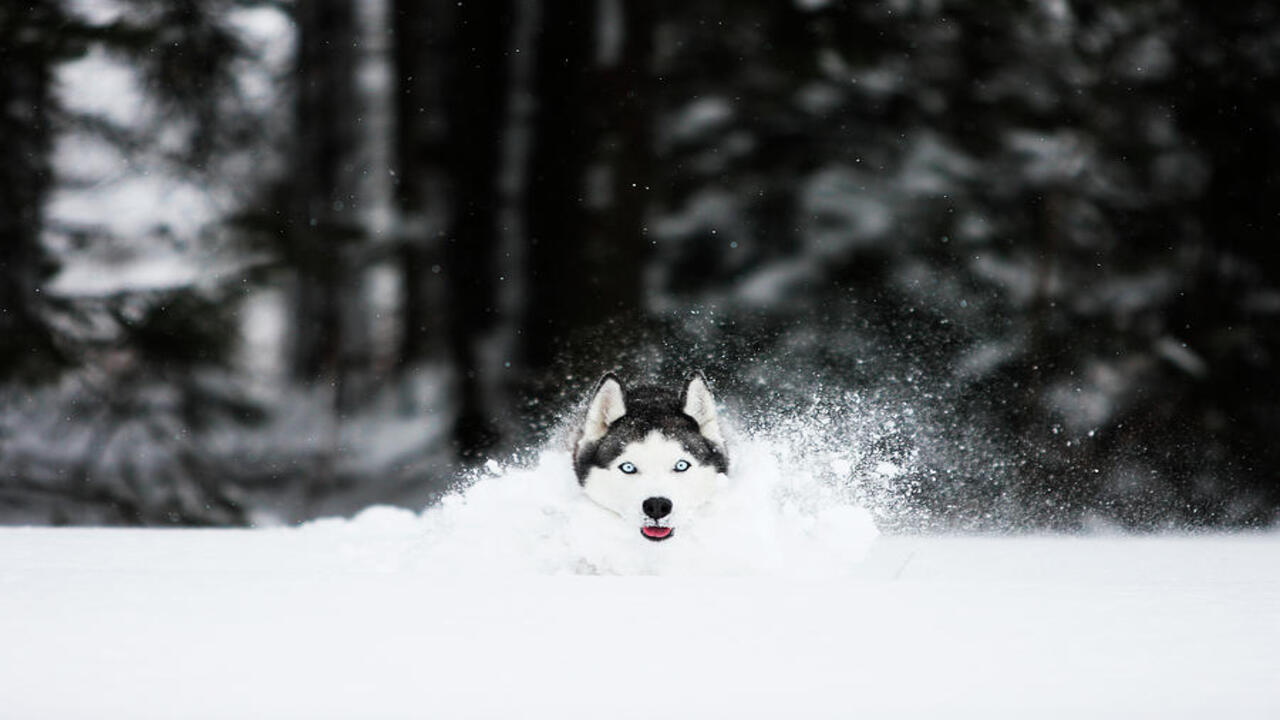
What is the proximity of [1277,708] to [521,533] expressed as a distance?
2.08m

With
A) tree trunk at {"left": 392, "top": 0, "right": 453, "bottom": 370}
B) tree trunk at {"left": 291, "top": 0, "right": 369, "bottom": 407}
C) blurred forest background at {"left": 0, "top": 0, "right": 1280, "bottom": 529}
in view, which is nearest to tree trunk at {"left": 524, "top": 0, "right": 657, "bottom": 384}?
blurred forest background at {"left": 0, "top": 0, "right": 1280, "bottom": 529}

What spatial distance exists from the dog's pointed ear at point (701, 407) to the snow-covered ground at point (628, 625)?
7.6 inches

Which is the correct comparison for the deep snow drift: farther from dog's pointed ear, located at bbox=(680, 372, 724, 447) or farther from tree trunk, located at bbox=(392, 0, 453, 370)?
tree trunk, located at bbox=(392, 0, 453, 370)

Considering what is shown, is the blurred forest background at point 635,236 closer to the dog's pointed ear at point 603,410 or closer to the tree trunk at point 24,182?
the tree trunk at point 24,182

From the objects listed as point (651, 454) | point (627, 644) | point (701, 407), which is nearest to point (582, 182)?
point (701, 407)

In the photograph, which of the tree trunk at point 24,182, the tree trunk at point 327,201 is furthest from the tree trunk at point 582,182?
the tree trunk at point 24,182

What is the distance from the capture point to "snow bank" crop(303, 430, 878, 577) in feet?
10.0

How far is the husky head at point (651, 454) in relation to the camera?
2957 mm

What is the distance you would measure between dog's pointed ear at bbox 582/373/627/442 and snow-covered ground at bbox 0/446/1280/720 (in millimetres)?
187

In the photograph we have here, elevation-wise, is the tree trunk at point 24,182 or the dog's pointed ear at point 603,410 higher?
the tree trunk at point 24,182

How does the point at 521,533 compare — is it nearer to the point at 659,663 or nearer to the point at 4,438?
the point at 659,663

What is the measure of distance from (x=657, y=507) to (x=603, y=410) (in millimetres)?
431

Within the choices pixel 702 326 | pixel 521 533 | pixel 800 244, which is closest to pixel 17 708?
pixel 521 533

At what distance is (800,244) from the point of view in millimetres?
5656
